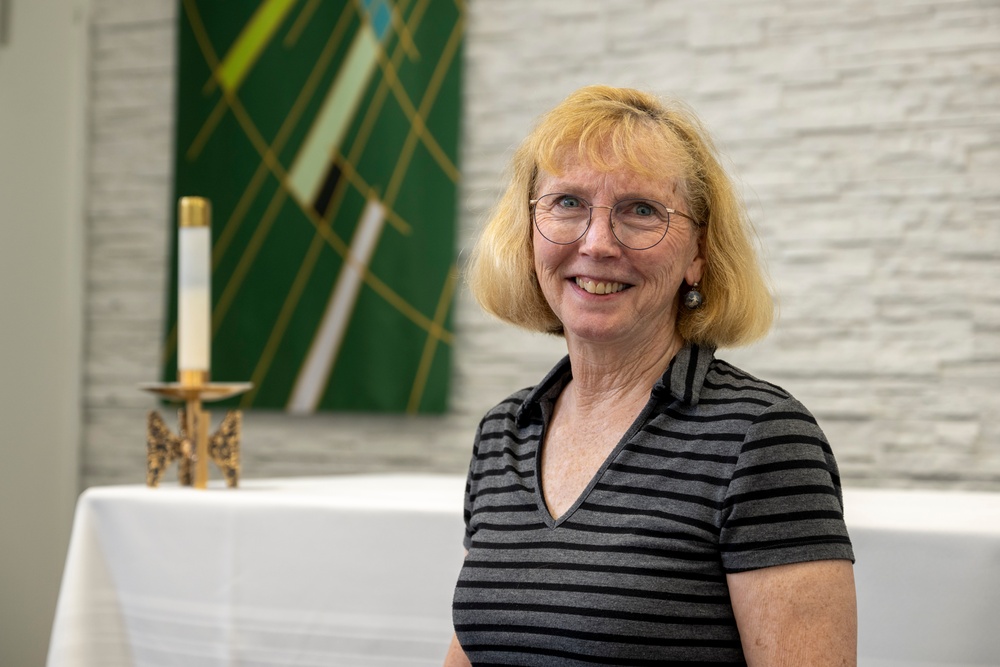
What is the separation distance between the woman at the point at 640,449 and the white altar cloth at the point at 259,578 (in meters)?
0.22

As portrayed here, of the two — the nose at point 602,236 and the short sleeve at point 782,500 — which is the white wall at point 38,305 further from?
the short sleeve at point 782,500

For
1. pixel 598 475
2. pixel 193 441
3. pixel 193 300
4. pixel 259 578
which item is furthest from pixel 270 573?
pixel 598 475

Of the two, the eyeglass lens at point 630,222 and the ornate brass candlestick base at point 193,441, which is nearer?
the eyeglass lens at point 630,222

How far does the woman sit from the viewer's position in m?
1.08

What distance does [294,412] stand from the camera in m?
3.65

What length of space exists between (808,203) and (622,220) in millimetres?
2007

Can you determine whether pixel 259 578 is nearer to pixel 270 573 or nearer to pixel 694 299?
pixel 270 573

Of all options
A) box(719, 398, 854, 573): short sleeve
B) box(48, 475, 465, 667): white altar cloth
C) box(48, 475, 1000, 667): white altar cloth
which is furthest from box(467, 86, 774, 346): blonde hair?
box(48, 475, 465, 667): white altar cloth

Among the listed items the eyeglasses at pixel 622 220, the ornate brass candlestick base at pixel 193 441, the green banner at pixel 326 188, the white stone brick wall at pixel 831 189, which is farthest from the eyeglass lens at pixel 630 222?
the green banner at pixel 326 188

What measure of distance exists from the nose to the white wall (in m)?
2.88

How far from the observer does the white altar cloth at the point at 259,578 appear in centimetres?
165

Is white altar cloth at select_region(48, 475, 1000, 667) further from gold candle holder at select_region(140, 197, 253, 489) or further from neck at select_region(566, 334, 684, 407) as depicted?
neck at select_region(566, 334, 684, 407)

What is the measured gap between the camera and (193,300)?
197cm

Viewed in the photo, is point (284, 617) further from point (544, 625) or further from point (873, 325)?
point (873, 325)
